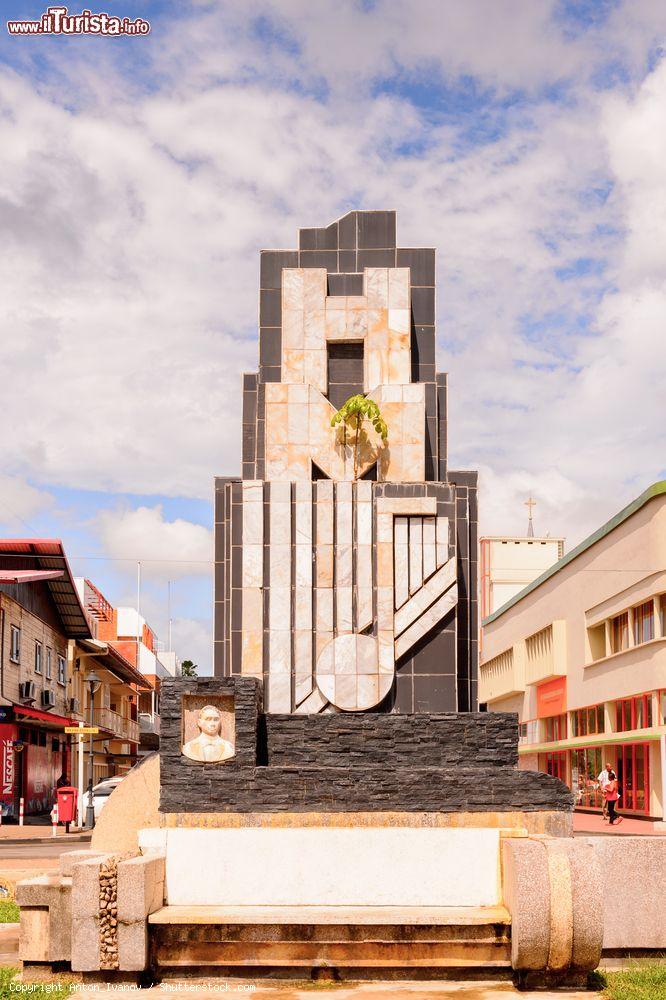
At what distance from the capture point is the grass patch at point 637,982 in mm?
9812

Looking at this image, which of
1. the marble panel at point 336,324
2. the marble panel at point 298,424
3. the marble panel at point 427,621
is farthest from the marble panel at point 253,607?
the marble panel at point 336,324

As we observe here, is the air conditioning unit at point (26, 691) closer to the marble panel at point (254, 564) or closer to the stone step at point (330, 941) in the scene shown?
the marble panel at point (254, 564)

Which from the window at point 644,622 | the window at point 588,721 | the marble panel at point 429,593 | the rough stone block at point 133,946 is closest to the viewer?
the rough stone block at point 133,946

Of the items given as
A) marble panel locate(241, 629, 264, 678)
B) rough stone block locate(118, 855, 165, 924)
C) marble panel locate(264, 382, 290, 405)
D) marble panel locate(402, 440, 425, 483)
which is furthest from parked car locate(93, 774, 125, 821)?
rough stone block locate(118, 855, 165, 924)

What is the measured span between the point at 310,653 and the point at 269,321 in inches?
275

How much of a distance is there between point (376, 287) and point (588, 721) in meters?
31.4

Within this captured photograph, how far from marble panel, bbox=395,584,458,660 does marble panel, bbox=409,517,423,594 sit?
534mm

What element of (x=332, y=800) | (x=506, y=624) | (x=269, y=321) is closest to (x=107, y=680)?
(x=506, y=624)

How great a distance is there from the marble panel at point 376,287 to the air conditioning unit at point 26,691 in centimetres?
2474

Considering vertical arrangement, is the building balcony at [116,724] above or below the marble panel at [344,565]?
below

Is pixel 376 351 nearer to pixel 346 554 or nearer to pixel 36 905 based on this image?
pixel 346 554

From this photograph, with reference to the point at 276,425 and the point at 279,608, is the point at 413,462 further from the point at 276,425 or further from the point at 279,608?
the point at 279,608

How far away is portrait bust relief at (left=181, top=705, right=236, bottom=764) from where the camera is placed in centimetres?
1391

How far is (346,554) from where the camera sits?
22.8 metres
